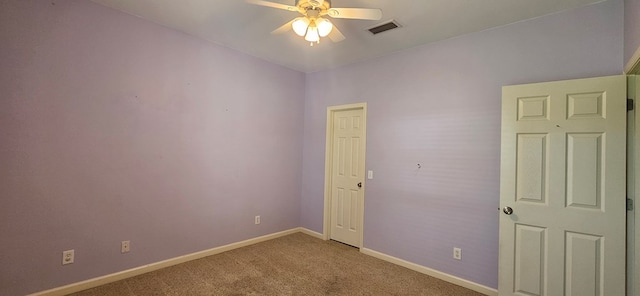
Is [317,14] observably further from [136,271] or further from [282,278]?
[136,271]

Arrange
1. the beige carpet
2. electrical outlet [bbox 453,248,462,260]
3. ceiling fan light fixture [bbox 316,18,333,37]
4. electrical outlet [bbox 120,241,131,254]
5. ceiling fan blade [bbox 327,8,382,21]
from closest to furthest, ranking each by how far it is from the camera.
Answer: ceiling fan blade [bbox 327,8,382,21]
ceiling fan light fixture [bbox 316,18,333,37]
the beige carpet
electrical outlet [bbox 120,241,131,254]
electrical outlet [bbox 453,248,462,260]

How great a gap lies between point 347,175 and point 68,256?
320 centimetres

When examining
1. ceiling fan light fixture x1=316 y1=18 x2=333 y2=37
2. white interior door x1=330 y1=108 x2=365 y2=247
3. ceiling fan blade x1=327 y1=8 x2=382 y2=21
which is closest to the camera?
ceiling fan blade x1=327 y1=8 x2=382 y2=21

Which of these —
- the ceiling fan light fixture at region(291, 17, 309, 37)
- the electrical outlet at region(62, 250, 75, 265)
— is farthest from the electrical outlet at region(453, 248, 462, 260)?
the electrical outlet at region(62, 250, 75, 265)

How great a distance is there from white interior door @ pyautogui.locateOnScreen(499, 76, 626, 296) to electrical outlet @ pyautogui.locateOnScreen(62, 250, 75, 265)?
3908 millimetres

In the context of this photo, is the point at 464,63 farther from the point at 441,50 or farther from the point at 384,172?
the point at 384,172

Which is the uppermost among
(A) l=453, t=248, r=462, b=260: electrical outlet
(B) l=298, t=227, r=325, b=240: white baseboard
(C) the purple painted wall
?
(C) the purple painted wall

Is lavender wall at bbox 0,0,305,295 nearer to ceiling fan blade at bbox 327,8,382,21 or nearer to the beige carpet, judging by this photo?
the beige carpet

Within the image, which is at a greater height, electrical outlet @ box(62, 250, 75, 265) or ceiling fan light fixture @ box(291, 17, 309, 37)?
ceiling fan light fixture @ box(291, 17, 309, 37)

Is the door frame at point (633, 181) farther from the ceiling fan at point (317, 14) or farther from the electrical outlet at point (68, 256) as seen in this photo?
the electrical outlet at point (68, 256)

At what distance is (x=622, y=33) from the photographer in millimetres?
2029

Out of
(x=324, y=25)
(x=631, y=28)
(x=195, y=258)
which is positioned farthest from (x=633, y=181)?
(x=195, y=258)

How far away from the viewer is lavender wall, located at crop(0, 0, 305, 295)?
2.11 metres

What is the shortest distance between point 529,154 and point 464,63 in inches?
45.9
